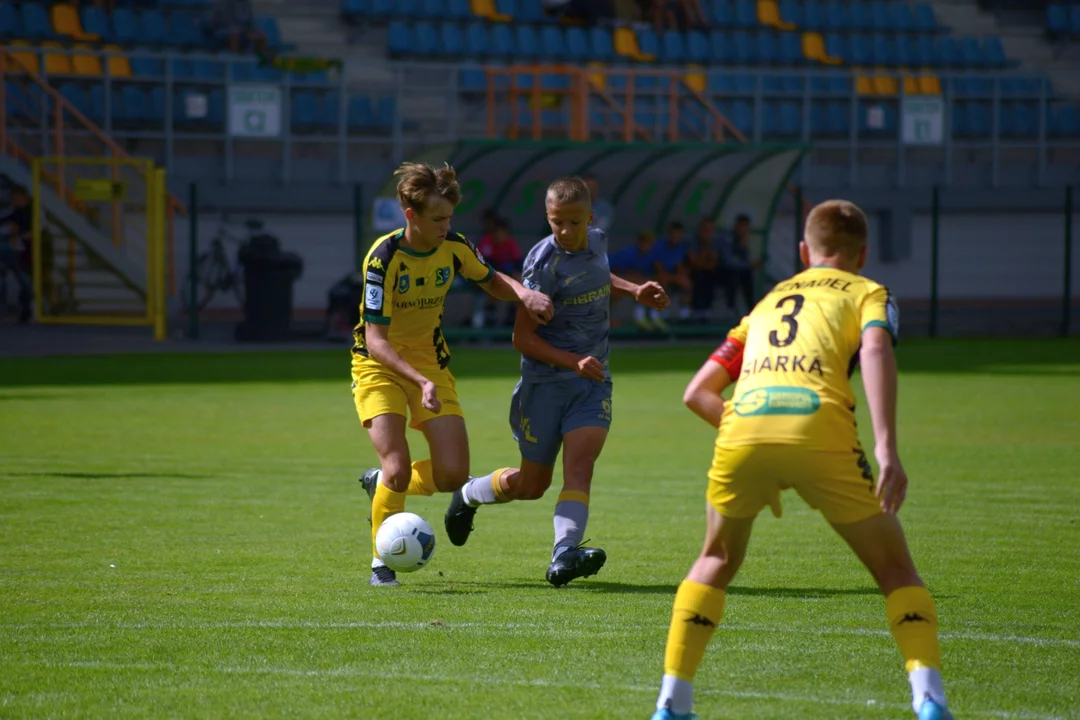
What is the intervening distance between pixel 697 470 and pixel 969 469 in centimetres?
208

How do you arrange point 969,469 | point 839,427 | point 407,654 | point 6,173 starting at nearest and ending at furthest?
point 839,427, point 407,654, point 969,469, point 6,173

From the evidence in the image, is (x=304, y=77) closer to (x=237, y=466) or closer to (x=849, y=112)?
(x=849, y=112)

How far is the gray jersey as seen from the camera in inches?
286

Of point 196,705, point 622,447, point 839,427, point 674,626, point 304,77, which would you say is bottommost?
point 622,447

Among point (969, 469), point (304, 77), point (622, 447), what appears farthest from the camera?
point (304, 77)

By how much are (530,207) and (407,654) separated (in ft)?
62.7

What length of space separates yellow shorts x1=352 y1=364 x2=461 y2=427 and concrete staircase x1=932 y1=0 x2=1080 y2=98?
31.7 metres

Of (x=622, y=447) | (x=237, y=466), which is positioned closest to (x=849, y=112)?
(x=622, y=447)

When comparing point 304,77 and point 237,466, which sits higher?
point 304,77

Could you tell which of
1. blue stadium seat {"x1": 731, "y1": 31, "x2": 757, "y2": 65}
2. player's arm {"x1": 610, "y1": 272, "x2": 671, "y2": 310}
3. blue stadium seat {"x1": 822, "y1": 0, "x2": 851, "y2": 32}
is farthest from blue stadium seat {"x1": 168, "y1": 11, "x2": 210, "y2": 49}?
player's arm {"x1": 610, "y1": 272, "x2": 671, "y2": 310}

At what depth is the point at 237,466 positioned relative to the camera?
1161cm

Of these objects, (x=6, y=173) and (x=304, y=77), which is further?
(x=304, y=77)

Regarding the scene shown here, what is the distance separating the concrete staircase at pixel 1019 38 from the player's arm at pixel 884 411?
34.0m

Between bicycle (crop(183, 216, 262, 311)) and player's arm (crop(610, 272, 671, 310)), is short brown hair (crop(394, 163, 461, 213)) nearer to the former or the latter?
player's arm (crop(610, 272, 671, 310))
